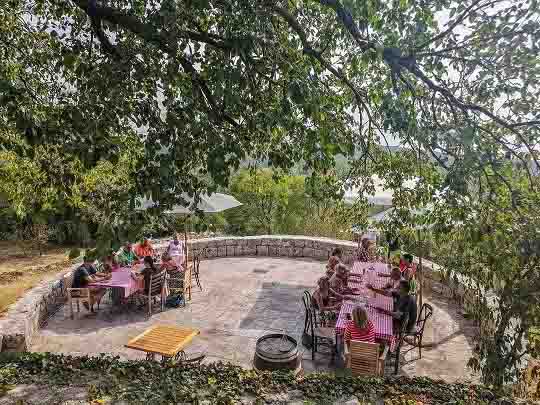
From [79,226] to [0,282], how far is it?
9.48m

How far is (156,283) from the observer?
837cm

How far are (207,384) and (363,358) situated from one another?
2.24m

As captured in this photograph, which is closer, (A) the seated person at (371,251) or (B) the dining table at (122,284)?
(B) the dining table at (122,284)

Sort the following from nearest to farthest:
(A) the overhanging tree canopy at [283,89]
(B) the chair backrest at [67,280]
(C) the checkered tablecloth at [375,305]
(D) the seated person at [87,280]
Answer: (A) the overhanging tree canopy at [283,89]
(C) the checkered tablecloth at [375,305]
(D) the seated person at [87,280]
(B) the chair backrest at [67,280]

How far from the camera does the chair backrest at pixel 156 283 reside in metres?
8.22

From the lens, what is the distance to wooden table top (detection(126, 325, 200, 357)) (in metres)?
5.61

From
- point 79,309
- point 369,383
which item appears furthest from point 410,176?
point 79,309

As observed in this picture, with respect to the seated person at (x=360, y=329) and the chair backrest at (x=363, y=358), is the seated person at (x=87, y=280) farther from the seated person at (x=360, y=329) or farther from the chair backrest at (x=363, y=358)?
the chair backrest at (x=363, y=358)

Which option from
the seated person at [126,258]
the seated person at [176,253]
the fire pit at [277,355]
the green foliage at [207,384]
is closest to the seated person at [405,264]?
the fire pit at [277,355]

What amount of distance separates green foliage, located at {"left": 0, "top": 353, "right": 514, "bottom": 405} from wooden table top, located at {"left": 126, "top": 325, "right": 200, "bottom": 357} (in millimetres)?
695

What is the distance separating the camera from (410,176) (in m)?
5.18

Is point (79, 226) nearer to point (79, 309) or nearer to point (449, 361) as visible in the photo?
point (449, 361)

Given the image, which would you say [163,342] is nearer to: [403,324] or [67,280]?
[403,324]

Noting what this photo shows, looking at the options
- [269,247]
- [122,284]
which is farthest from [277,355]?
[269,247]
